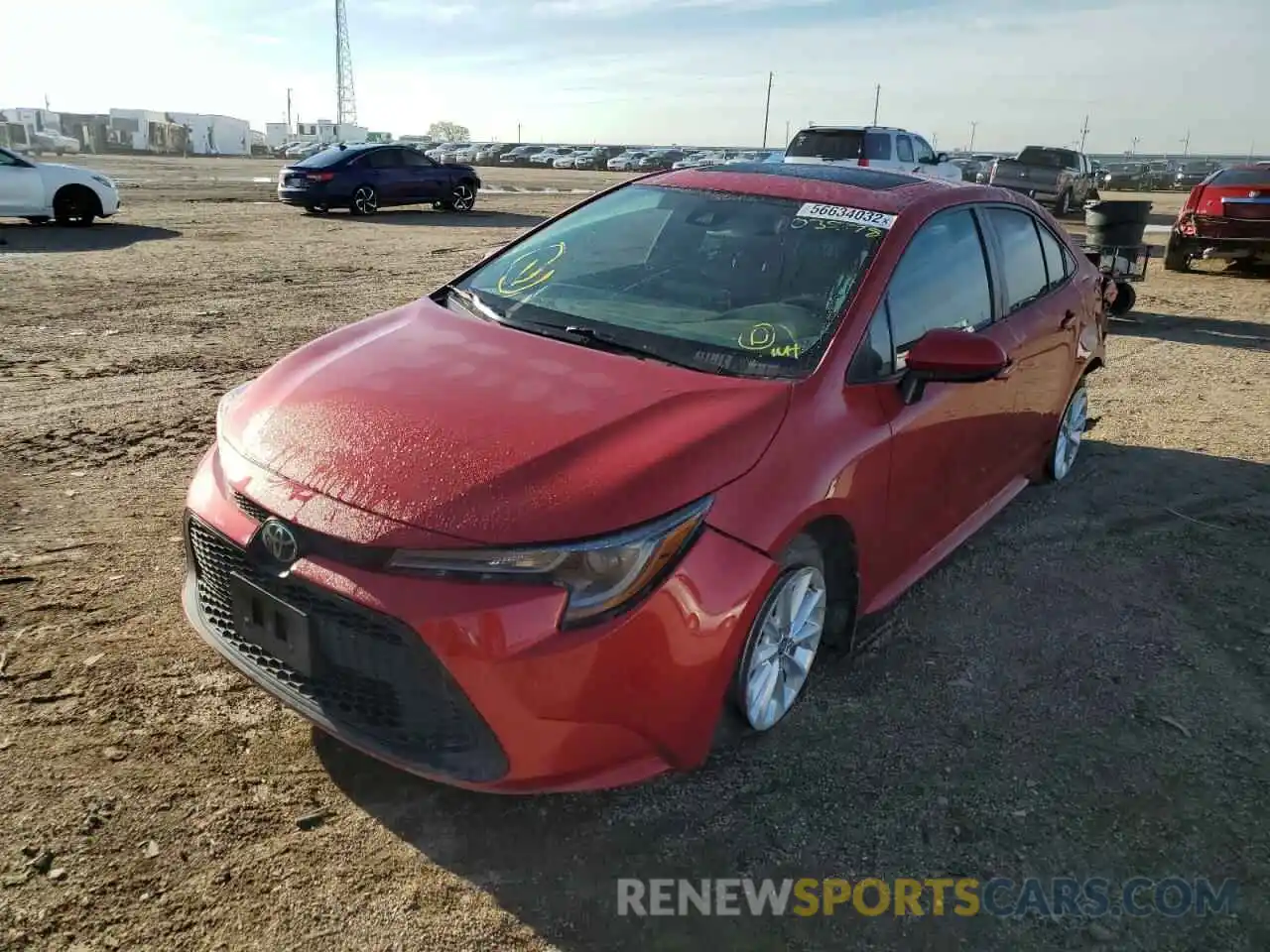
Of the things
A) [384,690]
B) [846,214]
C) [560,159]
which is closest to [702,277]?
[846,214]

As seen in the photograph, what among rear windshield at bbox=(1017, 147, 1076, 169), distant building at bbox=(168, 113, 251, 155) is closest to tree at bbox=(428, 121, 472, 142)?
distant building at bbox=(168, 113, 251, 155)

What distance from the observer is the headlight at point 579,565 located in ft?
7.28

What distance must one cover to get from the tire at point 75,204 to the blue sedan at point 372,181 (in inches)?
158

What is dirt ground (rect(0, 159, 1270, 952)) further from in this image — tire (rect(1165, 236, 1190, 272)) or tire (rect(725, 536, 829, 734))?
tire (rect(1165, 236, 1190, 272))

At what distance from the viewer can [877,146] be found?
1700 cm

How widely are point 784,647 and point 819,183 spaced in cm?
188

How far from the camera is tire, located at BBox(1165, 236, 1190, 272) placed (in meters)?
13.8

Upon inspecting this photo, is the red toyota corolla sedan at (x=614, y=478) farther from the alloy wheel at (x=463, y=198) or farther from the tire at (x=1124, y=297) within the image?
the alloy wheel at (x=463, y=198)

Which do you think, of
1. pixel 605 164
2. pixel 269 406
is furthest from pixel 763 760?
pixel 605 164

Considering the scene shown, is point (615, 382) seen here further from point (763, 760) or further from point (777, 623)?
point (763, 760)

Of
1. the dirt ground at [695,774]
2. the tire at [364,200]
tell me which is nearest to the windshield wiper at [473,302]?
the dirt ground at [695,774]

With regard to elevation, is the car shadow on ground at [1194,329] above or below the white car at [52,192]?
below

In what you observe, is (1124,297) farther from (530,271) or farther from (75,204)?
(75,204)

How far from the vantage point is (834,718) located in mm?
3092
